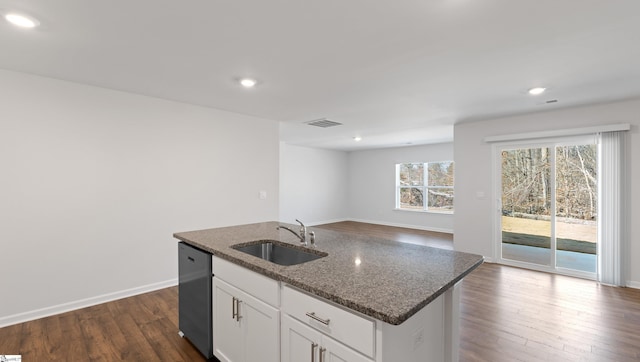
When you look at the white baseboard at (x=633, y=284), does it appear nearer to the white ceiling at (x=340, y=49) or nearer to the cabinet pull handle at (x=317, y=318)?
the white ceiling at (x=340, y=49)

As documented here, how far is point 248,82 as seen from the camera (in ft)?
9.98

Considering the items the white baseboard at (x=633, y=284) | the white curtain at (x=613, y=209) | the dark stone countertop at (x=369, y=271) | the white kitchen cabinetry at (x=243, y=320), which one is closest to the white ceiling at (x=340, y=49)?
the white curtain at (x=613, y=209)

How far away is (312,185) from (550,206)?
565cm

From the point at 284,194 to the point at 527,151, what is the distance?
5.46 metres

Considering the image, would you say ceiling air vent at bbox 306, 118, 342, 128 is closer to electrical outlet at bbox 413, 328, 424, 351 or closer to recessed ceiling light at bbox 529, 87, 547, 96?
recessed ceiling light at bbox 529, 87, 547, 96

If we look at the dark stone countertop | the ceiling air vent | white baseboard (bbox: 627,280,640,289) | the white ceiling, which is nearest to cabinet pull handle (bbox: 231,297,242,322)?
the dark stone countertop

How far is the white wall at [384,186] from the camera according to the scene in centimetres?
779

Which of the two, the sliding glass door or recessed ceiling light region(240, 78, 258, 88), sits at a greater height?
recessed ceiling light region(240, 78, 258, 88)

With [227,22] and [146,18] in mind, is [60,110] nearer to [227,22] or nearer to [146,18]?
[146,18]

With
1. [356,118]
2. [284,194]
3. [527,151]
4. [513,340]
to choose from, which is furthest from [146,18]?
[284,194]

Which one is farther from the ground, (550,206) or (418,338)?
(550,206)

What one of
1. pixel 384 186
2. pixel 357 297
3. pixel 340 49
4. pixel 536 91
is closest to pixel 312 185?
pixel 384 186

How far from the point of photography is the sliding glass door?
410cm

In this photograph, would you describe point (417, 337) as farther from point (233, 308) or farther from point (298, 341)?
point (233, 308)
